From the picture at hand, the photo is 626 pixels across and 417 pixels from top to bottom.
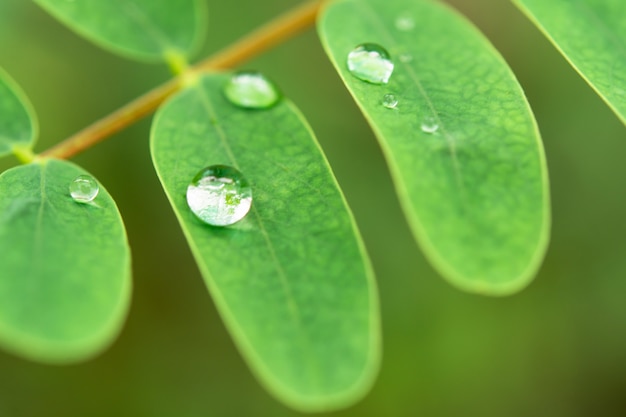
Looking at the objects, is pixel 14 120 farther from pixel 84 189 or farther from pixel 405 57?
pixel 405 57

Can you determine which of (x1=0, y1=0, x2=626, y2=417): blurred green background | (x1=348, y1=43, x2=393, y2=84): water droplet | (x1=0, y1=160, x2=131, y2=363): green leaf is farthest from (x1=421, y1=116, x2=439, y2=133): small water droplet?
(x1=0, y1=0, x2=626, y2=417): blurred green background

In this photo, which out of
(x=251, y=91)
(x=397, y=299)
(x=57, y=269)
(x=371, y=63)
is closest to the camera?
(x=57, y=269)

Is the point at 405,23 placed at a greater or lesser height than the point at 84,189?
greater

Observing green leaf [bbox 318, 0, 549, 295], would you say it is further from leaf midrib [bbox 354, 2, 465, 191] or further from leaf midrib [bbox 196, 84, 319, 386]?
leaf midrib [bbox 196, 84, 319, 386]

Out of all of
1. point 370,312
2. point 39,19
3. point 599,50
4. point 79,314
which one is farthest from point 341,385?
point 39,19

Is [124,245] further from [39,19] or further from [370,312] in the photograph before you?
[39,19]

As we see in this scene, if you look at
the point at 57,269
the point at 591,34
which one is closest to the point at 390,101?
the point at 591,34

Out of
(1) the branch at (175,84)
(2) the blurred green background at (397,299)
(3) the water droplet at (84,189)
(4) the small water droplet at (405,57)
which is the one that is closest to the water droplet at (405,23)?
(4) the small water droplet at (405,57)

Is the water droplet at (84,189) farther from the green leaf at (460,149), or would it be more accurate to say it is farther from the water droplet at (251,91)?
the green leaf at (460,149)
